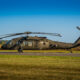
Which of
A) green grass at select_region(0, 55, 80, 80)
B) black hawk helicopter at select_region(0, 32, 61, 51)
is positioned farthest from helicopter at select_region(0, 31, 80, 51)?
green grass at select_region(0, 55, 80, 80)

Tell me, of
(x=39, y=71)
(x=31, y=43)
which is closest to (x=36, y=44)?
(x=31, y=43)

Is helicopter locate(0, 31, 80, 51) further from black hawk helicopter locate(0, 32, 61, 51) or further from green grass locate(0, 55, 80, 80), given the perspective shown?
green grass locate(0, 55, 80, 80)

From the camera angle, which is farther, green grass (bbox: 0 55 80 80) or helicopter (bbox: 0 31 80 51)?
helicopter (bbox: 0 31 80 51)

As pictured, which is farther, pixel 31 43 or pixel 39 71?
pixel 31 43

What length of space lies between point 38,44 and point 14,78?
30557mm

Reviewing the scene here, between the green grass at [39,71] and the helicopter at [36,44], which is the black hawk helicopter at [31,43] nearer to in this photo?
the helicopter at [36,44]

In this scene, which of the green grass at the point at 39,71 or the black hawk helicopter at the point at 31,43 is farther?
the black hawk helicopter at the point at 31,43

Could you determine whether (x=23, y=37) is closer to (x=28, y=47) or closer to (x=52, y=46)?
(x=28, y=47)

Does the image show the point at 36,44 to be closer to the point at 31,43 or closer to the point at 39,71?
the point at 31,43

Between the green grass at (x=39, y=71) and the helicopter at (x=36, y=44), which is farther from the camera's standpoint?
the helicopter at (x=36, y=44)

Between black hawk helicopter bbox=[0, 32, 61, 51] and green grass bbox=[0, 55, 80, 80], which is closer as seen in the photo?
green grass bbox=[0, 55, 80, 80]

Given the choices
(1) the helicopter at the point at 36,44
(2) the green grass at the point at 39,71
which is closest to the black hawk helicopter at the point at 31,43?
(1) the helicopter at the point at 36,44

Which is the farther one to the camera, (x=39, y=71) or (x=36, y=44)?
(x=36, y=44)

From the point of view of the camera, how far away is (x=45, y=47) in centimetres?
3978
